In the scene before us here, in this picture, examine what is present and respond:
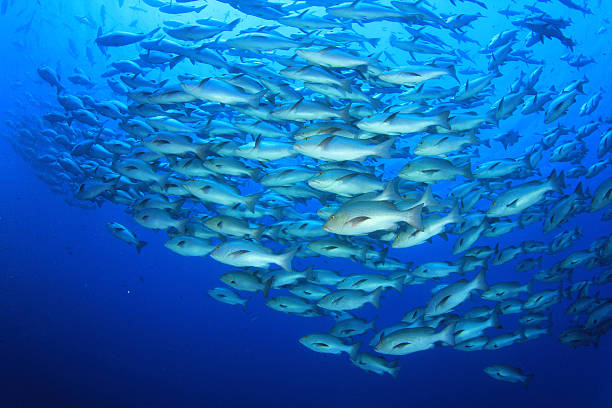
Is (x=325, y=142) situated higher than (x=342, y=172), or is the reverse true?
(x=325, y=142)

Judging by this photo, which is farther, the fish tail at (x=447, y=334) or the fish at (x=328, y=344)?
the fish at (x=328, y=344)

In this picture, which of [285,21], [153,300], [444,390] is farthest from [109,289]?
[285,21]

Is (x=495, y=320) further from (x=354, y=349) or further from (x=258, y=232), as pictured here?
(x=258, y=232)

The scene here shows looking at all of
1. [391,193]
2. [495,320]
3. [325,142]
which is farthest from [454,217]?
[495,320]

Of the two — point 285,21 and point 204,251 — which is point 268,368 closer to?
point 204,251

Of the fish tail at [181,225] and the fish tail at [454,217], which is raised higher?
the fish tail at [454,217]

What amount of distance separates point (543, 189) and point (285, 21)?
449 cm

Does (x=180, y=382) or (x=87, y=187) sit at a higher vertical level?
(x=87, y=187)

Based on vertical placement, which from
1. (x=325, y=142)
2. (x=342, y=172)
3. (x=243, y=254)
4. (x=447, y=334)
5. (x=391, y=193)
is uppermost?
(x=325, y=142)

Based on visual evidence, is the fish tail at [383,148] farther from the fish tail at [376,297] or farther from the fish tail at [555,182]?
the fish tail at [376,297]

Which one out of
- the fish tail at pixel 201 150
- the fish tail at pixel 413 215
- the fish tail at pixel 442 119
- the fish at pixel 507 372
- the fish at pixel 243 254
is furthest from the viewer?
the fish at pixel 507 372

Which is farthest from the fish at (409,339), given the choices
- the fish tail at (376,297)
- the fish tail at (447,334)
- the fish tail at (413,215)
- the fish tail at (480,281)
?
the fish tail at (413,215)

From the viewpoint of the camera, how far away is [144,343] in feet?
71.5

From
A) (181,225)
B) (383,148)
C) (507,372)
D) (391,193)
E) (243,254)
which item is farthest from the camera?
(507,372)
